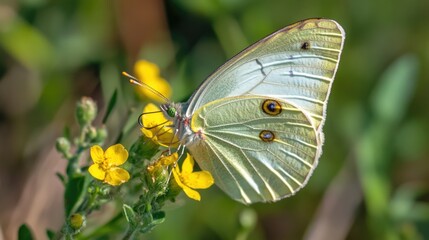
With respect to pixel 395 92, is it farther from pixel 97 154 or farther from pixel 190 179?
pixel 97 154

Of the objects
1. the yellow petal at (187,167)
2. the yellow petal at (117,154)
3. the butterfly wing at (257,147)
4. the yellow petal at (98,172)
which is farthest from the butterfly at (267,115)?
the yellow petal at (98,172)

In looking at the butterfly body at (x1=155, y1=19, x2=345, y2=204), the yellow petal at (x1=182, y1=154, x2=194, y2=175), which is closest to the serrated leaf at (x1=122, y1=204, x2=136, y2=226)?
the yellow petal at (x1=182, y1=154, x2=194, y2=175)

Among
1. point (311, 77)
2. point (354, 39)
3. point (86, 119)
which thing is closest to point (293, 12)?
point (354, 39)

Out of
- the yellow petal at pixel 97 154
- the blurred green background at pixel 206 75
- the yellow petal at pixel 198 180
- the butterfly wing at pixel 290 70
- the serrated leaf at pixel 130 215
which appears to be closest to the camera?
the serrated leaf at pixel 130 215

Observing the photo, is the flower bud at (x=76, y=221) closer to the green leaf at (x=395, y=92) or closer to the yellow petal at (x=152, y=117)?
the yellow petal at (x=152, y=117)

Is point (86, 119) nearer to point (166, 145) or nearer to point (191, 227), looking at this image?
point (166, 145)

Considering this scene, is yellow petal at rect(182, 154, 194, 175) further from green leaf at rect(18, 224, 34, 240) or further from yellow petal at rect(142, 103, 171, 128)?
green leaf at rect(18, 224, 34, 240)
